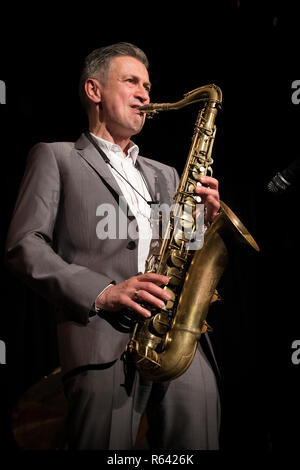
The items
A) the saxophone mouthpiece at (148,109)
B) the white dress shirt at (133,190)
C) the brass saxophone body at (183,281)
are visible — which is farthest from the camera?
the saxophone mouthpiece at (148,109)

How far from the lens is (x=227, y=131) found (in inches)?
131

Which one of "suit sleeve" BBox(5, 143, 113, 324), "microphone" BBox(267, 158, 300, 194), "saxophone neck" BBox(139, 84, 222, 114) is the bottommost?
"suit sleeve" BBox(5, 143, 113, 324)

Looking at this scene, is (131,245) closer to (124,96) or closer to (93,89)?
(124,96)

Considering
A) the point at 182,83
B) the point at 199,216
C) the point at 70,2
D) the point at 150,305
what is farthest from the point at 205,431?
the point at 70,2

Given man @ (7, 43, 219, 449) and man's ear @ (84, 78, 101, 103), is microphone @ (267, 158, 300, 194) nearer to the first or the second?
man @ (7, 43, 219, 449)

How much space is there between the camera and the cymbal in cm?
217

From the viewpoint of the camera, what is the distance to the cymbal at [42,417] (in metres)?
2.17

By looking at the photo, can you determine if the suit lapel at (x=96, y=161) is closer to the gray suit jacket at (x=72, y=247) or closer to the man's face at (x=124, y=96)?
the gray suit jacket at (x=72, y=247)

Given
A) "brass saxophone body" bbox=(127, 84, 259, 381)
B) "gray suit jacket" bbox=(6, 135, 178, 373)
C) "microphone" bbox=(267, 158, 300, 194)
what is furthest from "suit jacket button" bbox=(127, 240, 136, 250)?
"microphone" bbox=(267, 158, 300, 194)

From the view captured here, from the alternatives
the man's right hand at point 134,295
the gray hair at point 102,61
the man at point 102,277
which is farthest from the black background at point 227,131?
the man's right hand at point 134,295

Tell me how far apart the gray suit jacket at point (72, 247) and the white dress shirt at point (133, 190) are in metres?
0.12

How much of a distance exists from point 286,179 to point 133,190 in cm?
76

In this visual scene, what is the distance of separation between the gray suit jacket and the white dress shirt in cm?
12

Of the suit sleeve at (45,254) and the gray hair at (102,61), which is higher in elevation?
the gray hair at (102,61)
